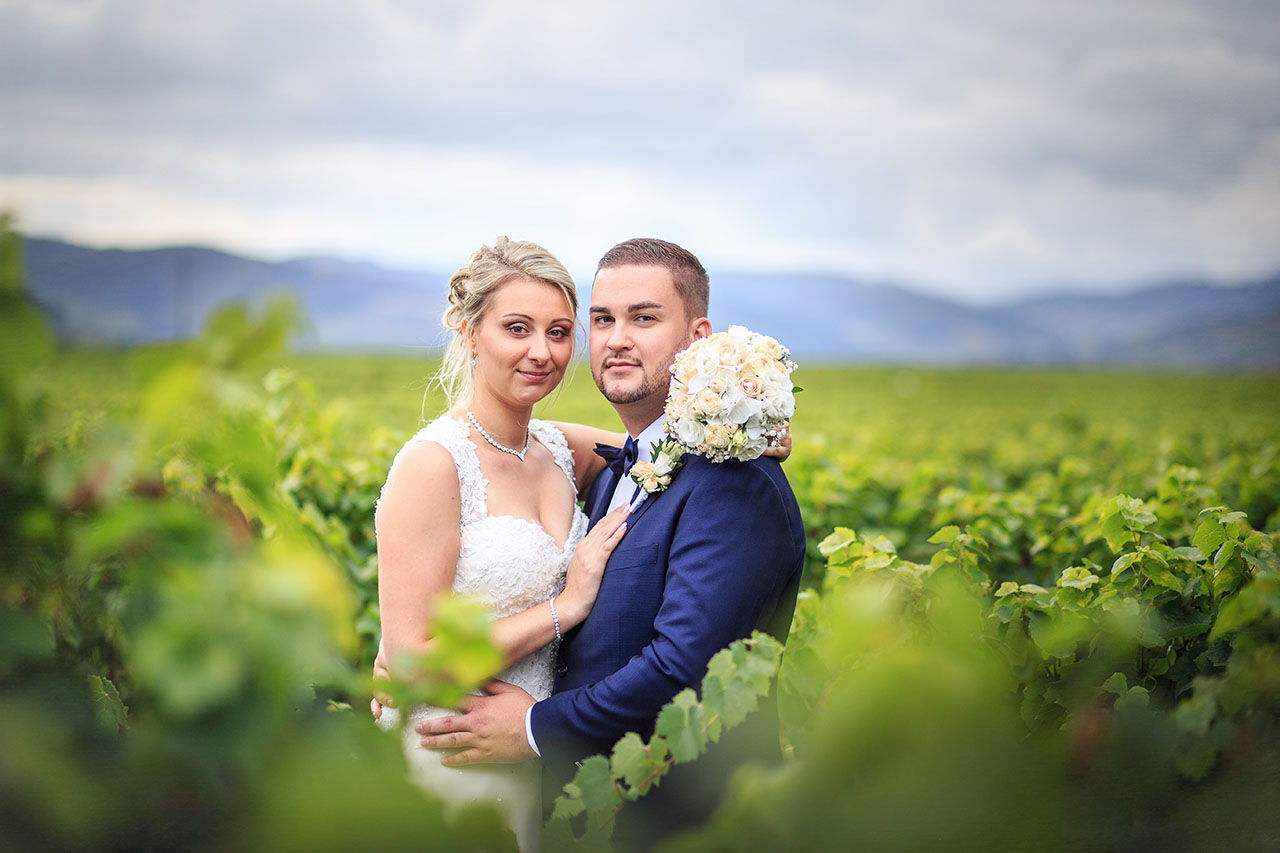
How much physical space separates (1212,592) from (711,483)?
1354mm

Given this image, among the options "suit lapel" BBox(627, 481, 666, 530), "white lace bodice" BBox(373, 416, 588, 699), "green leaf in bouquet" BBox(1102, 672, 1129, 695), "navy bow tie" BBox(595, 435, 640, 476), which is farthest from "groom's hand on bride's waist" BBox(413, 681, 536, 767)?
"green leaf in bouquet" BBox(1102, 672, 1129, 695)

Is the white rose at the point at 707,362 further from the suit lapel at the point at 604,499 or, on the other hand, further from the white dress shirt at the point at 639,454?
the suit lapel at the point at 604,499

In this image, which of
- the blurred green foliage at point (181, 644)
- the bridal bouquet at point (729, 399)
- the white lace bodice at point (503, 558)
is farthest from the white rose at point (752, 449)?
the blurred green foliage at point (181, 644)

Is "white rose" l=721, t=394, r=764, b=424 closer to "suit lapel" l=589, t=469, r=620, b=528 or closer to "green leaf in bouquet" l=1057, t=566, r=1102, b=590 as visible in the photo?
"suit lapel" l=589, t=469, r=620, b=528

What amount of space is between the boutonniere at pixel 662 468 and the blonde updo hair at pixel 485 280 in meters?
0.75

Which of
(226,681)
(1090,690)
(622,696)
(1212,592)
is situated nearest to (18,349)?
(226,681)

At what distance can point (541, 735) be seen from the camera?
253 centimetres

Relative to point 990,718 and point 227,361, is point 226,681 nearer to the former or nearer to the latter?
point 227,361

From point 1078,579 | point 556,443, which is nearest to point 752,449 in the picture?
point 1078,579

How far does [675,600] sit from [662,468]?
427 mm

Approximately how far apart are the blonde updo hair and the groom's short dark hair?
0.68 ft

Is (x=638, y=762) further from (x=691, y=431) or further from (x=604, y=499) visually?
(x=604, y=499)

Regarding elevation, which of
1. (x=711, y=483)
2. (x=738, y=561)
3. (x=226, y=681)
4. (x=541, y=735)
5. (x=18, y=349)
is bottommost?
(x=541, y=735)

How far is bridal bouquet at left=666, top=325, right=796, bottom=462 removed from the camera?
2471 mm
